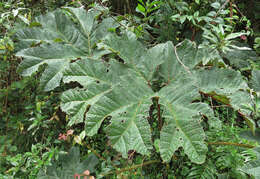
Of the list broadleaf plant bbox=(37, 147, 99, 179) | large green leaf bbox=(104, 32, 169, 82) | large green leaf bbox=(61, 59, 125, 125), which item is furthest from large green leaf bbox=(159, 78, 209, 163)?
broadleaf plant bbox=(37, 147, 99, 179)

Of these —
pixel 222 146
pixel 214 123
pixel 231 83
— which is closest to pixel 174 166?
pixel 222 146

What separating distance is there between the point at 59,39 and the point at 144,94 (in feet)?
2.05

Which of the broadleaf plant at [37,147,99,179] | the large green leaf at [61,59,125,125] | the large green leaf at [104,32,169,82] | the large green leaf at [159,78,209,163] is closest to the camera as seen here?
the large green leaf at [159,78,209,163]

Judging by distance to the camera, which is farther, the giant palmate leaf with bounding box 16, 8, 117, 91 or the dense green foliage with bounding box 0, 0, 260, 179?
the giant palmate leaf with bounding box 16, 8, 117, 91

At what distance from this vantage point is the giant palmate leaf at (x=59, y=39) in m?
1.17

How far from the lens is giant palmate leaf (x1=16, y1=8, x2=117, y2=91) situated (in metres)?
1.17

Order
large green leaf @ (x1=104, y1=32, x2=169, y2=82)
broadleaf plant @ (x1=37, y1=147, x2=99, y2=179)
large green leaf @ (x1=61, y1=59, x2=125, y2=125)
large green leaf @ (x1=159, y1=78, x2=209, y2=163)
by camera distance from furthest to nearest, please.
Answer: broadleaf plant @ (x1=37, y1=147, x2=99, y2=179) < large green leaf @ (x1=104, y1=32, x2=169, y2=82) < large green leaf @ (x1=61, y1=59, x2=125, y2=125) < large green leaf @ (x1=159, y1=78, x2=209, y2=163)

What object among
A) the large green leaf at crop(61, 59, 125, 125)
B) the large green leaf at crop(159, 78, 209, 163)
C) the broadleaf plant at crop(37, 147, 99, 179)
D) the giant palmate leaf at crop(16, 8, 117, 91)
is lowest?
the broadleaf plant at crop(37, 147, 99, 179)

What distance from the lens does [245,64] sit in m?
1.65

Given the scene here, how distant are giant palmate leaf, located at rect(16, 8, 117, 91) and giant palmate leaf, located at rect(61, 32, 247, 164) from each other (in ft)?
0.71

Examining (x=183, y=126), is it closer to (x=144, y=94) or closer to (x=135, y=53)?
(x=144, y=94)

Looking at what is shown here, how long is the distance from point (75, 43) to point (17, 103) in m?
1.13

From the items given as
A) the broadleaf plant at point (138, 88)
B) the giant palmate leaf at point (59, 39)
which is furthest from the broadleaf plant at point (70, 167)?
the giant palmate leaf at point (59, 39)

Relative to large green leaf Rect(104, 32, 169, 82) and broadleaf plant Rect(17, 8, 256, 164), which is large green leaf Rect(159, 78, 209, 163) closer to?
broadleaf plant Rect(17, 8, 256, 164)
